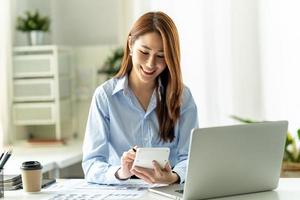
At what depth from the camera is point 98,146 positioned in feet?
7.07

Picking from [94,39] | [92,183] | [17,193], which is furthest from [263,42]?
[17,193]

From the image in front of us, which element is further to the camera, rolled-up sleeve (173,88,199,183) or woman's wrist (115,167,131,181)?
rolled-up sleeve (173,88,199,183)

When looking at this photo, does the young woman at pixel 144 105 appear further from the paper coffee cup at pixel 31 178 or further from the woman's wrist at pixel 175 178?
the paper coffee cup at pixel 31 178

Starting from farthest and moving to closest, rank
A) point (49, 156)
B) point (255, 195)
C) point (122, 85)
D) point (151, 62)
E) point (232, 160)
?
point (49, 156)
point (122, 85)
point (151, 62)
point (255, 195)
point (232, 160)

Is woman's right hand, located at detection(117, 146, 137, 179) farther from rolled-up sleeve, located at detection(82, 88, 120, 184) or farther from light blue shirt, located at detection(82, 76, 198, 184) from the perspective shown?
light blue shirt, located at detection(82, 76, 198, 184)

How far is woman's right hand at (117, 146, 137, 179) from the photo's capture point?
6.24 feet

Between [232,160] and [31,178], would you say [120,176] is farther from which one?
[232,160]

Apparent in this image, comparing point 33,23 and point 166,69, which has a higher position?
point 33,23

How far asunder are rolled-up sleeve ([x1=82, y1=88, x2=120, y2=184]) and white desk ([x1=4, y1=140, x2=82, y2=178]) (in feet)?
2.54

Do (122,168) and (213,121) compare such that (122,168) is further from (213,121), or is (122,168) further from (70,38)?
(70,38)

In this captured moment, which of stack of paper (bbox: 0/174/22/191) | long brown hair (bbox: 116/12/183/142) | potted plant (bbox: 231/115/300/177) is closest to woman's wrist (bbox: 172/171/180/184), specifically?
long brown hair (bbox: 116/12/183/142)

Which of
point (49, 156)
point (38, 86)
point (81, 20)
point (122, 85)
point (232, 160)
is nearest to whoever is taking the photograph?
point (232, 160)

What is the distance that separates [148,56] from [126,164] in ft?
1.38

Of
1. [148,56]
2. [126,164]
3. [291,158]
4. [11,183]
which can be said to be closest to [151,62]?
[148,56]
